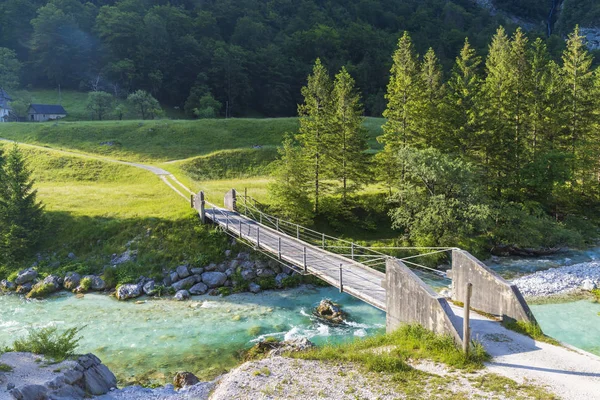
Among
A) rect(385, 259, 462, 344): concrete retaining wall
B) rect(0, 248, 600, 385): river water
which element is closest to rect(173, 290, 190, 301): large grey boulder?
rect(0, 248, 600, 385): river water

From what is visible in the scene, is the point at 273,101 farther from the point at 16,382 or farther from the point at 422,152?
the point at 16,382

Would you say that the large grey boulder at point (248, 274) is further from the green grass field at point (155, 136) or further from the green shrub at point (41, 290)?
the green grass field at point (155, 136)

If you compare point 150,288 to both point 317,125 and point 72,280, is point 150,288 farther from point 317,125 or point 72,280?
point 317,125

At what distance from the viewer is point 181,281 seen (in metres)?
23.5

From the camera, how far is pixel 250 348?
16.4 m

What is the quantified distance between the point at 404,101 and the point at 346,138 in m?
4.82

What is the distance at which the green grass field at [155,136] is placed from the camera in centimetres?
4769

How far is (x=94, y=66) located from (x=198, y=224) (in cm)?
6884

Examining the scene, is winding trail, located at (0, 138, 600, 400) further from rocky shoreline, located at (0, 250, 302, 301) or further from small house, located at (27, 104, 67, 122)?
small house, located at (27, 104, 67, 122)

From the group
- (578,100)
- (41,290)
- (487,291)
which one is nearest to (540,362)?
(487,291)

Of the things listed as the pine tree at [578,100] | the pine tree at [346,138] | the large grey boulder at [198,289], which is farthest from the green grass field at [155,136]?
the large grey boulder at [198,289]

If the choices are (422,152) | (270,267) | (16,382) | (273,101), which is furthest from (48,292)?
(273,101)

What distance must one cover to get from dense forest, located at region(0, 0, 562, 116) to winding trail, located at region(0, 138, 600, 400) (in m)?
71.1

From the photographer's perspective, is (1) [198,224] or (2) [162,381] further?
(1) [198,224]
